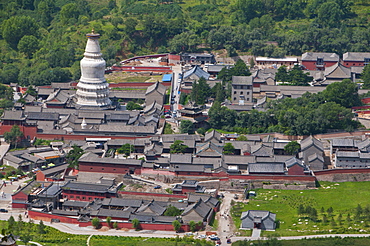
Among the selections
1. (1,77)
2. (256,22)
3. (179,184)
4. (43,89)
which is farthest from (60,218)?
(256,22)

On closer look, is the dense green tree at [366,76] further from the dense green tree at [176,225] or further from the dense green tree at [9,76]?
the dense green tree at [9,76]

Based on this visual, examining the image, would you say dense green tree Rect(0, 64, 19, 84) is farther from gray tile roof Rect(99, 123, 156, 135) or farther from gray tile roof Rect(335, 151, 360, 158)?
gray tile roof Rect(335, 151, 360, 158)

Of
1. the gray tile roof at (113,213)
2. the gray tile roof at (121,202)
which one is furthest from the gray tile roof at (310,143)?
the gray tile roof at (113,213)

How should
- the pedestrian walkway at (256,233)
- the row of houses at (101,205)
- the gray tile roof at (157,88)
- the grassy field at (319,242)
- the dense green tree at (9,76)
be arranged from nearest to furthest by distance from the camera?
the grassy field at (319,242) → the pedestrian walkway at (256,233) → the row of houses at (101,205) → the gray tile roof at (157,88) → the dense green tree at (9,76)

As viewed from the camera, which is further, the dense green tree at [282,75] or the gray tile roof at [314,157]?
the dense green tree at [282,75]

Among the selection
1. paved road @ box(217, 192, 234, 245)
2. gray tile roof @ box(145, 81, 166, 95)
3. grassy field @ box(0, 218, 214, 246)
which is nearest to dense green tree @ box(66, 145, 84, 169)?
grassy field @ box(0, 218, 214, 246)

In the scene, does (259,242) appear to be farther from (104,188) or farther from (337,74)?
(337,74)

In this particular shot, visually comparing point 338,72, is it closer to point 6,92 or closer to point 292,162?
point 292,162
